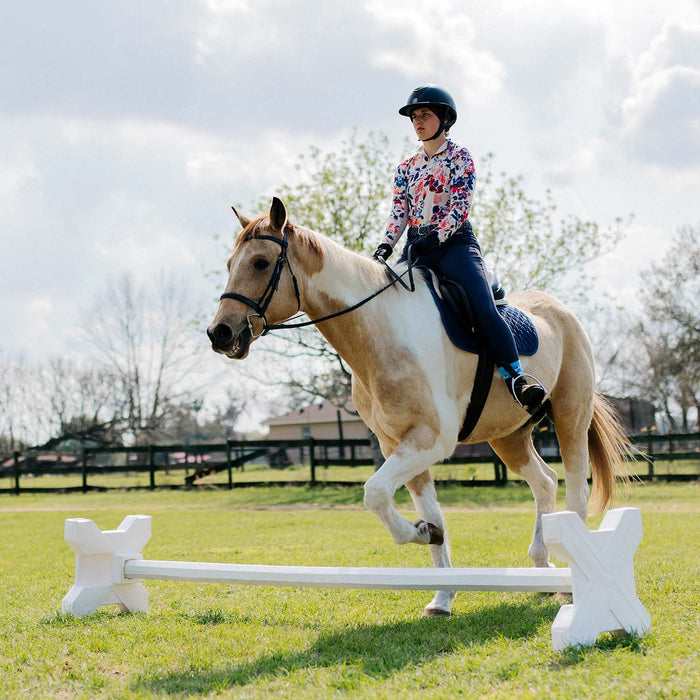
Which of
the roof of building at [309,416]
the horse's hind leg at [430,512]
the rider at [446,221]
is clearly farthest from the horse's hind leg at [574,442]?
the roof of building at [309,416]

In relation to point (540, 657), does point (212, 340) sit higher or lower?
higher

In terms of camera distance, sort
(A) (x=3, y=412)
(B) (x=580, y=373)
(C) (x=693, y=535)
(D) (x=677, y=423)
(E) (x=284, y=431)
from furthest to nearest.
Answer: (E) (x=284, y=431) → (A) (x=3, y=412) → (D) (x=677, y=423) → (C) (x=693, y=535) → (B) (x=580, y=373)

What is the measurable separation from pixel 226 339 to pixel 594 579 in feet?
8.17

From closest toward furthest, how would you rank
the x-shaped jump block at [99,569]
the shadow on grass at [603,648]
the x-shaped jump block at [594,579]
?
the shadow on grass at [603,648] → the x-shaped jump block at [594,579] → the x-shaped jump block at [99,569]

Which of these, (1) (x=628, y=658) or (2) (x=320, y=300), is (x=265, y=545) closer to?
(2) (x=320, y=300)

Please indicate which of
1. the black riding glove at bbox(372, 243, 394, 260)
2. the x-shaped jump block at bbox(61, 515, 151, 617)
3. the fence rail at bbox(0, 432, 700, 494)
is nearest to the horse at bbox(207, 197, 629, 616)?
the black riding glove at bbox(372, 243, 394, 260)

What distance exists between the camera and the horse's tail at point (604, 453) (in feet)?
22.0

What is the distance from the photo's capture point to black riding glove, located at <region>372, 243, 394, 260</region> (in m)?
5.44

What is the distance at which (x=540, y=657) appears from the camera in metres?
3.67

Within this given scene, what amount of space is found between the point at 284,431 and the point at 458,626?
67.8 m

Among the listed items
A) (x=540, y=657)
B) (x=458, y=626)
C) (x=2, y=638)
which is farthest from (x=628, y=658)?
(x=2, y=638)

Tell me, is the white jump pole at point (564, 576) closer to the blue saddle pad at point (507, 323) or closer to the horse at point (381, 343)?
the horse at point (381, 343)

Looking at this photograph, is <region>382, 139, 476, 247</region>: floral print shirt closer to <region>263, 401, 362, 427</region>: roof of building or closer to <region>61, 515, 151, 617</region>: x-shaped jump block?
<region>61, 515, 151, 617</region>: x-shaped jump block

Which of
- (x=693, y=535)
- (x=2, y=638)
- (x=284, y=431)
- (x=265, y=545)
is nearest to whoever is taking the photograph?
(x=2, y=638)
